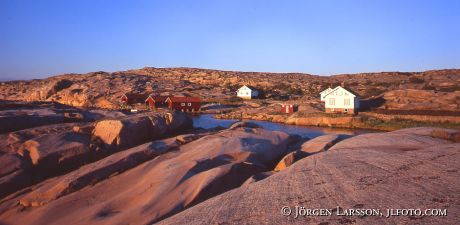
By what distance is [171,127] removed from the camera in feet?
90.3

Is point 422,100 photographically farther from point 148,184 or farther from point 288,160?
point 148,184

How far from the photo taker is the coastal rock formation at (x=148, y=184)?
14.7 metres

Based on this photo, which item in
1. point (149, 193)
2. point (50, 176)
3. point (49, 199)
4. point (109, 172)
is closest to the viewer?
point (149, 193)

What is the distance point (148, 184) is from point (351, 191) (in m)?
9.62

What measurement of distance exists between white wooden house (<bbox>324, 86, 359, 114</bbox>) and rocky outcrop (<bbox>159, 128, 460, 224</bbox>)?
154 feet

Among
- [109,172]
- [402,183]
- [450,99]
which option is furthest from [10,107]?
[450,99]

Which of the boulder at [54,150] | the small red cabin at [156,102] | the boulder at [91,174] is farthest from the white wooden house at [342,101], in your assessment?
the boulder at [54,150]

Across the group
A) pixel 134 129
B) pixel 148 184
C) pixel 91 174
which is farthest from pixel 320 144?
pixel 91 174

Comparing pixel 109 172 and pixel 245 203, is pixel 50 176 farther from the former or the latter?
pixel 245 203

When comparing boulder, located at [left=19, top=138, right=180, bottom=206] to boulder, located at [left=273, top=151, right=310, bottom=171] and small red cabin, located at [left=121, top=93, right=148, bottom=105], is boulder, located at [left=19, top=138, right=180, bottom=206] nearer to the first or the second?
boulder, located at [left=273, top=151, right=310, bottom=171]

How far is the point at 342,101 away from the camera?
60.8 m

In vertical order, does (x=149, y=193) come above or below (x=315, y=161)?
below

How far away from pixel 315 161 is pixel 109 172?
1050cm

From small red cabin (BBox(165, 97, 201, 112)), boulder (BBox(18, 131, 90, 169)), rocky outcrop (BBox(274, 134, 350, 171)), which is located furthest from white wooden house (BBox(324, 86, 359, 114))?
boulder (BBox(18, 131, 90, 169))
